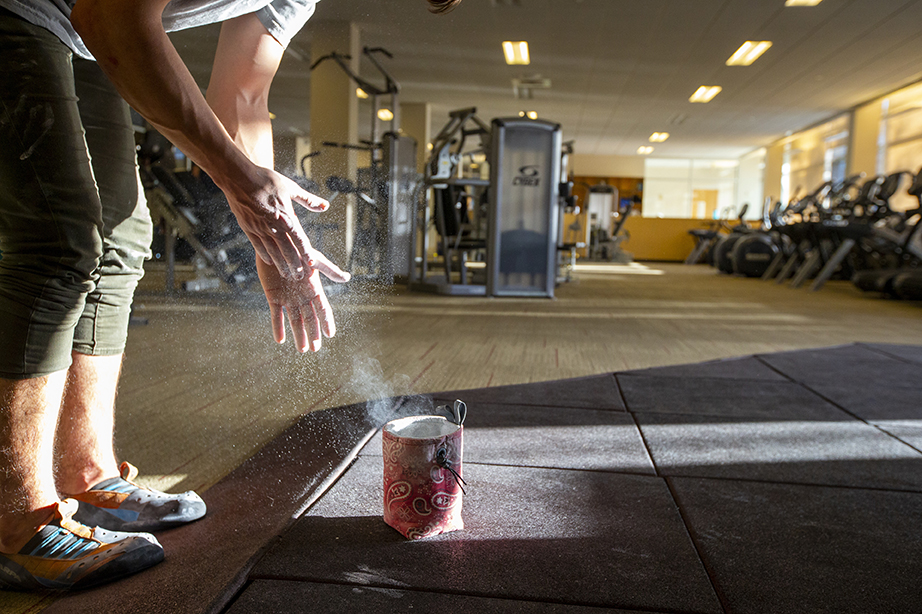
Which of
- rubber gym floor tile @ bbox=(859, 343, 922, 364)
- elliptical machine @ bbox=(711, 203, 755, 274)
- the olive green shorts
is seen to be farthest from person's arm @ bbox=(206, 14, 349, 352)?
elliptical machine @ bbox=(711, 203, 755, 274)

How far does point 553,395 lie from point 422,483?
0.95 m

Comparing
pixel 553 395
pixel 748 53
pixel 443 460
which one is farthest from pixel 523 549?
pixel 748 53

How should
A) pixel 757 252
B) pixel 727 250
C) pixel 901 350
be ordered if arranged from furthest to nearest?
pixel 727 250
pixel 757 252
pixel 901 350

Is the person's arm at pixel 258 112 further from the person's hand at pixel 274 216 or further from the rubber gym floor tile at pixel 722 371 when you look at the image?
the rubber gym floor tile at pixel 722 371

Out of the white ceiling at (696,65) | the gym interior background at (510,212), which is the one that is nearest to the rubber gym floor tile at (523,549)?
the gym interior background at (510,212)

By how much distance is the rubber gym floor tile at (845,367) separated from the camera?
2.09 meters

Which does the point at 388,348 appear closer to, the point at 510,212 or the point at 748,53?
the point at 510,212

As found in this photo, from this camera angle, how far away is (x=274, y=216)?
2.26 feet

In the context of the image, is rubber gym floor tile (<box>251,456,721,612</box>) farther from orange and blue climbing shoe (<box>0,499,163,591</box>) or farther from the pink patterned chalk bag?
orange and blue climbing shoe (<box>0,499,163,591</box>)

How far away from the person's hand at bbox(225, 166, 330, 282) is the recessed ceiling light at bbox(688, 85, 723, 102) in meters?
9.50

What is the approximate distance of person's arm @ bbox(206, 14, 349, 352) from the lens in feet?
2.64

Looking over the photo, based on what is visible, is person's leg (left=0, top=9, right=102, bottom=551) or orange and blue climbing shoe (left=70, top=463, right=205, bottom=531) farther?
orange and blue climbing shoe (left=70, top=463, right=205, bottom=531)

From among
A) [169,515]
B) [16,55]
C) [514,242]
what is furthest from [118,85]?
[514,242]

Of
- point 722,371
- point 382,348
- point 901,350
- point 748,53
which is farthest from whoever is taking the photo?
point 748,53
